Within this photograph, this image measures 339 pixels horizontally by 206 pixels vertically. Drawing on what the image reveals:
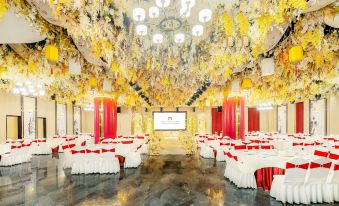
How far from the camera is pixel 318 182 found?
4.95 metres

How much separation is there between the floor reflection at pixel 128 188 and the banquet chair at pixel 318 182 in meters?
0.68

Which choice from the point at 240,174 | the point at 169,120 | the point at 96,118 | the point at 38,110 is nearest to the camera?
the point at 240,174

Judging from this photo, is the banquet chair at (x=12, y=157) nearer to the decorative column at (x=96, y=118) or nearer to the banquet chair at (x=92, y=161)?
the decorative column at (x=96, y=118)

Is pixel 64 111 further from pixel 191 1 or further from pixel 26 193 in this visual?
pixel 191 1

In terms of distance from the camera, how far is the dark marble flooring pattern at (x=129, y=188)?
5172 millimetres

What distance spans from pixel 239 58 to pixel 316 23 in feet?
6.80

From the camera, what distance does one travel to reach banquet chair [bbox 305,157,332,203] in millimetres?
4809

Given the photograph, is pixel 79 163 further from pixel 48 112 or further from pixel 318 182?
pixel 48 112

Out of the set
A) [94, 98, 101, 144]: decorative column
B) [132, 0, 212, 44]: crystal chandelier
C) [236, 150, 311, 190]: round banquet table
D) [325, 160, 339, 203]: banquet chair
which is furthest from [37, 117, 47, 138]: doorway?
[325, 160, 339, 203]: banquet chair

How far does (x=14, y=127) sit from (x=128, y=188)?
10838 millimetres

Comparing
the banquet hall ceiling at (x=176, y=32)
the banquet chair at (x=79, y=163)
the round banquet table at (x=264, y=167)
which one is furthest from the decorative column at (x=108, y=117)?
the round banquet table at (x=264, y=167)

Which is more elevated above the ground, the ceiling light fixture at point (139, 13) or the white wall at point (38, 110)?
the ceiling light fixture at point (139, 13)

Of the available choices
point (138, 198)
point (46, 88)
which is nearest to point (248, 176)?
point (138, 198)

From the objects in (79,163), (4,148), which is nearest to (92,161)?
(79,163)
